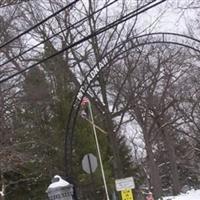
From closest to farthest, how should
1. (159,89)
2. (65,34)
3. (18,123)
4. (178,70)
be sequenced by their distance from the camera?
(65,34)
(18,123)
(178,70)
(159,89)

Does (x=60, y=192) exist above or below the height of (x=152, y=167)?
below

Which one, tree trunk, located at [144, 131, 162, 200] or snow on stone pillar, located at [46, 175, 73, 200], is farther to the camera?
tree trunk, located at [144, 131, 162, 200]

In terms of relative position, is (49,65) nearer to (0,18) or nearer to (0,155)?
(0,18)

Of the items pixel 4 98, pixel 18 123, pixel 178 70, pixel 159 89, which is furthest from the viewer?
pixel 159 89

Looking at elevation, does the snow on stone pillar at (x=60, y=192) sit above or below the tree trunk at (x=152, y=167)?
below

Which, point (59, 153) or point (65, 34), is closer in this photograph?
point (65, 34)

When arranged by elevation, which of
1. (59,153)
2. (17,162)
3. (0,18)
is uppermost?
(0,18)

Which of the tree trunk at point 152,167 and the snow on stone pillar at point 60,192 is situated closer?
the snow on stone pillar at point 60,192

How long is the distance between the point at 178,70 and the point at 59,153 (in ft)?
34.8

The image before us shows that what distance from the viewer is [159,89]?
47656 mm

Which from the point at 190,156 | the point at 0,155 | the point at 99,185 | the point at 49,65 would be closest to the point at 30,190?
the point at 99,185

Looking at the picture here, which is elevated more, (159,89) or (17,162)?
(159,89)

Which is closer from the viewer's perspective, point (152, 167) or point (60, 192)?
point (60, 192)

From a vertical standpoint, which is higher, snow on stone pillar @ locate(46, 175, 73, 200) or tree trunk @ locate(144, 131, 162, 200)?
tree trunk @ locate(144, 131, 162, 200)
